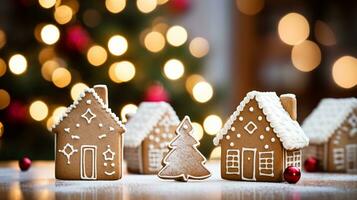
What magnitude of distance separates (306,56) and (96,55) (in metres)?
2.10

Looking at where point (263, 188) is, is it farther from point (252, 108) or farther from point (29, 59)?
point (29, 59)

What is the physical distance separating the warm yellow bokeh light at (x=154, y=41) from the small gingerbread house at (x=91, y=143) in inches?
60.3

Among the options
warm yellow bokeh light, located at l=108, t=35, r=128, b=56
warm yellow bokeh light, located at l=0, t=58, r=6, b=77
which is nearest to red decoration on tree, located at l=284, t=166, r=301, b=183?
warm yellow bokeh light, located at l=108, t=35, r=128, b=56

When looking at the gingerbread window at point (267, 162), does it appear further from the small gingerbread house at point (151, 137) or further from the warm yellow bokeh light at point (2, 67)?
the warm yellow bokeh light at point (2, 67)

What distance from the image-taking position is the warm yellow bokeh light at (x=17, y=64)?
426 centimetres

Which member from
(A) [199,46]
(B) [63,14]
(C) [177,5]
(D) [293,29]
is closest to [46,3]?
(B) [63,14]

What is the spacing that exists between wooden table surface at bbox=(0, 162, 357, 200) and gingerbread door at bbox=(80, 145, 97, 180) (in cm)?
6

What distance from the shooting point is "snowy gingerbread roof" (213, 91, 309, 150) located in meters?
2.79

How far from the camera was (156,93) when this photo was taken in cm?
406

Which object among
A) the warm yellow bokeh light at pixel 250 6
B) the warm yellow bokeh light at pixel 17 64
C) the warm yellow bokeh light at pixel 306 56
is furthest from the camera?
the warm yellow bokeh light at pixel 250 6

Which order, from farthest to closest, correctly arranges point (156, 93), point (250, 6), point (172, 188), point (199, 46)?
point (250, 6) → point (199, 46) → point (156, 93) → point (172, 188)

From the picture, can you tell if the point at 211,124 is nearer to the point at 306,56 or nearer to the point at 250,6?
the point at 306,56

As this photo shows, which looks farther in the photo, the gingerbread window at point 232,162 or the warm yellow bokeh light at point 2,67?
the warm yellow bokeh light at point 2,67

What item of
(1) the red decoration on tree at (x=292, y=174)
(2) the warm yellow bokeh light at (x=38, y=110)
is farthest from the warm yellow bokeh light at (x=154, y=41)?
(1) the red decoration on tree at (x=292, y=174)
